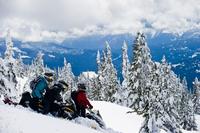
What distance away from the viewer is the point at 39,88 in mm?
20703

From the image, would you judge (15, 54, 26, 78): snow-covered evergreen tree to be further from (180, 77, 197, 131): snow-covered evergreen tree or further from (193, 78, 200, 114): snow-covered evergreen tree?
(193, 78, 200, 114): snow-covered evergreen tree

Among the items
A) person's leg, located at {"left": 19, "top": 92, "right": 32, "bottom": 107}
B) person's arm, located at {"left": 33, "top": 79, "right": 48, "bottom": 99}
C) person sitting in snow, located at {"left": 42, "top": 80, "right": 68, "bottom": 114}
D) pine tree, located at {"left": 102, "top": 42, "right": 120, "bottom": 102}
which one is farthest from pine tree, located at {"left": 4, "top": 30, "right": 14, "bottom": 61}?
person sitting in snow, located at {"left": 42, "top": 80, "right": 68, "bottom": 114}

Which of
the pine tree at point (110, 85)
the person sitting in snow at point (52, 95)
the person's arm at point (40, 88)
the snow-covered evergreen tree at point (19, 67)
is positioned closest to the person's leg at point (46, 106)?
the person sitting in snow at point (52, 95)

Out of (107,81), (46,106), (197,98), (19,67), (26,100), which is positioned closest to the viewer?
(46,106)

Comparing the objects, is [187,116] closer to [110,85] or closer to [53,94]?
[110,85]

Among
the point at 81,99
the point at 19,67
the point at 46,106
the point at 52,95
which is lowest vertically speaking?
the point at 46,106

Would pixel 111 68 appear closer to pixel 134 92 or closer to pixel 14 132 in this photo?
pixel 134 92

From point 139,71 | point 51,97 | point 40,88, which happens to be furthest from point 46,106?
point 139,71

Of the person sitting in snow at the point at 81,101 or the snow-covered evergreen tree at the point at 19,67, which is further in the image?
the snow-covered evergreen tree at the point at 19,67

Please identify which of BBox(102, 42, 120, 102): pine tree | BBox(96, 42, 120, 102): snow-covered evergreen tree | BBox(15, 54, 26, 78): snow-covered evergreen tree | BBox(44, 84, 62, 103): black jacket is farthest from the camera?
BBox(15, 54, 26, 78): snow-covered evergreen tree

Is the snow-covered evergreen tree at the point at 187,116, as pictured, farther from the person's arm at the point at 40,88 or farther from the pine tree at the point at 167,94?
the person's arm at the point at 40,88

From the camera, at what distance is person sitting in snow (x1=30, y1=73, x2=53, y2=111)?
20.6 meters

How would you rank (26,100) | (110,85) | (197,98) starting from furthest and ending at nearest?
(197,98) → (110,85) → (26,100)

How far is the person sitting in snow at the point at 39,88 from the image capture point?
67.6 ft
